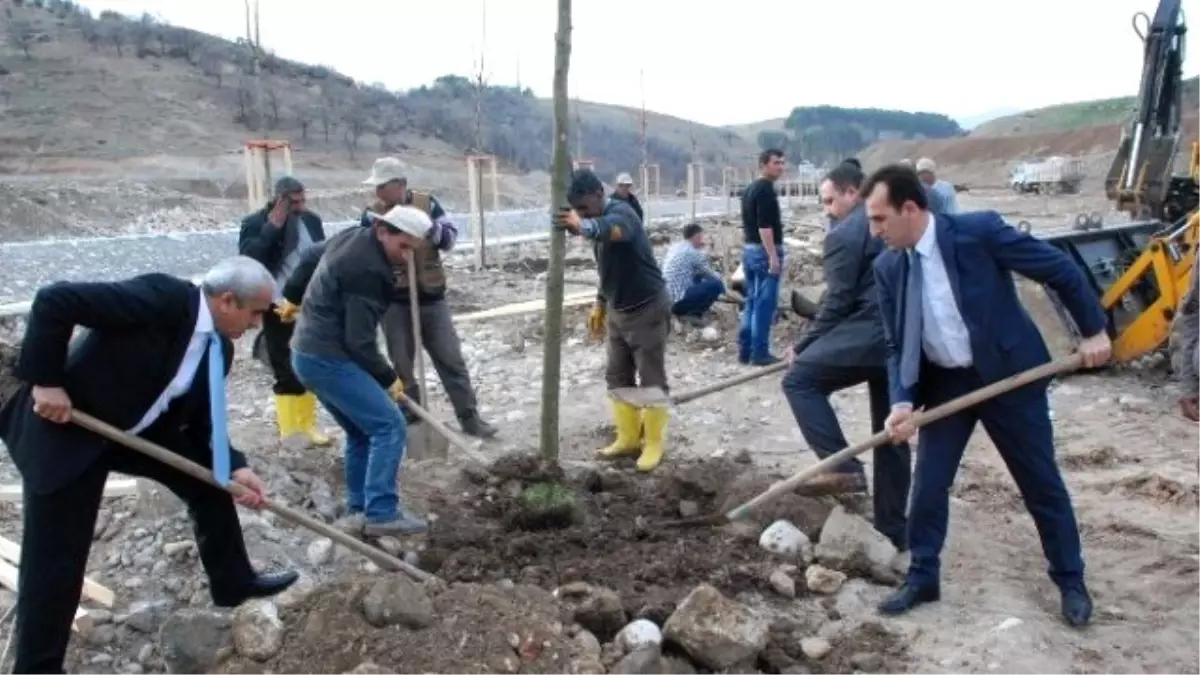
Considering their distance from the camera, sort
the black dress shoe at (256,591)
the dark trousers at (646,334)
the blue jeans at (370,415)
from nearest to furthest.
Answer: the black dress shoe at (256,591) → the blue jeans at (370,415) → the dark trousers at (646,334)

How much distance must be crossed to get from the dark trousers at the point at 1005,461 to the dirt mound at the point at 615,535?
2.23 ft

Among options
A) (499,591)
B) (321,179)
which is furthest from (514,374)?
(321,179)

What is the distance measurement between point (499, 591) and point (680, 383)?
202 inches

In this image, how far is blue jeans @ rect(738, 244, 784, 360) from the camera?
357 inches

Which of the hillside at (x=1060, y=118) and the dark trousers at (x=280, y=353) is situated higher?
the hillside at (x=1060, y=118)

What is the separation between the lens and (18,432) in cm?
362

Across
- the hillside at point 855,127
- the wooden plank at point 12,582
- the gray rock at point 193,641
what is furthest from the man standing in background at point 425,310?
the hillside at point 855,127

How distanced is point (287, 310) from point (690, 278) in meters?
4.88

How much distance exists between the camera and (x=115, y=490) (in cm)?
526

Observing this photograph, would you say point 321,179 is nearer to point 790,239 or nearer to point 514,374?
point 790,239

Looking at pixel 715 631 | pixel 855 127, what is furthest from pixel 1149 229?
pixel 855 127

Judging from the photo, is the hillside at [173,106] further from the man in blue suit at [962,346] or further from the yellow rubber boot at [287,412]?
the man in blue suit at [962,346]

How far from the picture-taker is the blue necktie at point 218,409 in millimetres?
3719

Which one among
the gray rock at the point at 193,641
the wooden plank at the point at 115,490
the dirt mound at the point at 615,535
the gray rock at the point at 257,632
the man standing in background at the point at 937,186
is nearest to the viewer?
the gray rock at the point at 257,632
